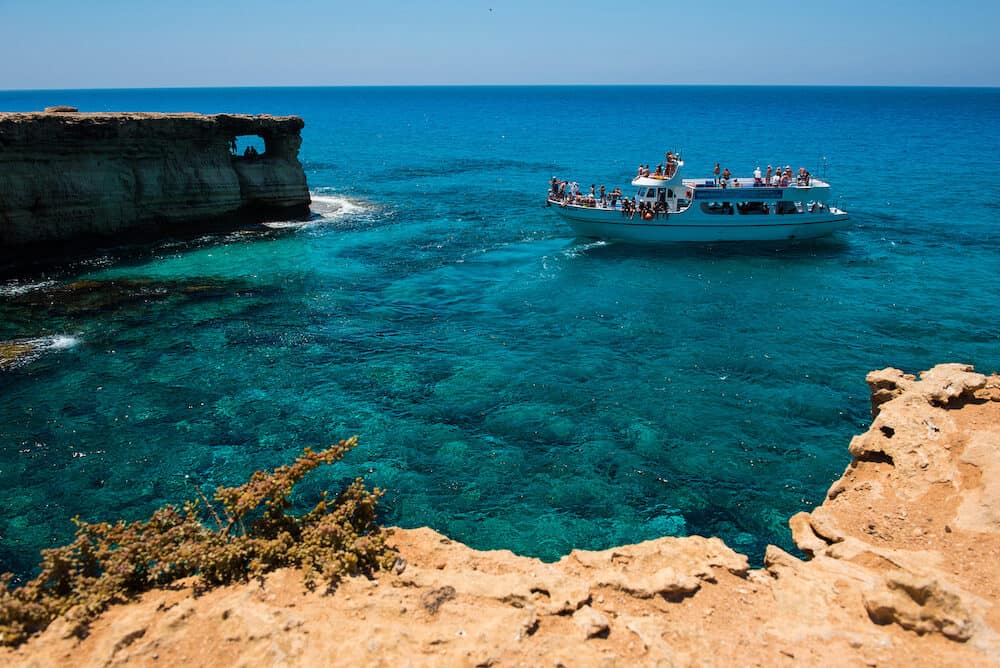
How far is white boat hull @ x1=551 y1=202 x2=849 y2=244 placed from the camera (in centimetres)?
3953

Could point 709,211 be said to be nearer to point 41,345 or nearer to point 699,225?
point 699,225

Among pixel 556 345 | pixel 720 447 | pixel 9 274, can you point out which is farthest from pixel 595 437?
pixel 9 274

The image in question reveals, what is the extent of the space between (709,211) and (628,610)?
3485 centimetres

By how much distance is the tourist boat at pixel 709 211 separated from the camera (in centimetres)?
3941

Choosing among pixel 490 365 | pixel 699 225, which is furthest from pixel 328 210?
pixel 490 365

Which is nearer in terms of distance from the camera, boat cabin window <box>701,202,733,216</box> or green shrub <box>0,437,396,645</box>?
green shrub <box>0,437,396,645</box>

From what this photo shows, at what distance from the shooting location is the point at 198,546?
8.87 metres

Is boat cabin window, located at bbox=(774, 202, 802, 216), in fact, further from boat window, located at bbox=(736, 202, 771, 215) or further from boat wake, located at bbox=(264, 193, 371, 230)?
boat wake, located at bbox=(264, 193, 371, 230)

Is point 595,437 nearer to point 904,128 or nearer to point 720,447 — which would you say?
point 720,447

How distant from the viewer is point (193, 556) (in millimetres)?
8727

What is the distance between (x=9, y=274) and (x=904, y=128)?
13469 cm

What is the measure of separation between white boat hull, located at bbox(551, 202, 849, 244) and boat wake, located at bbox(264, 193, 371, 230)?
16308mm

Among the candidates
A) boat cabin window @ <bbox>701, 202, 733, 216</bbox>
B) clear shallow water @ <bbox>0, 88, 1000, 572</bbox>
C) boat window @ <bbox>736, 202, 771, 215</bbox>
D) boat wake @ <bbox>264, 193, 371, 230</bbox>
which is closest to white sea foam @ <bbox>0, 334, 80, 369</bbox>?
clear shallow water @ <bbox>0, 88, 1000, 572</bbox>

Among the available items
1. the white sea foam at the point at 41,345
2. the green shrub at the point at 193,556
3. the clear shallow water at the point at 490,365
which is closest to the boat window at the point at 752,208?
the clear shallow water at the point at 490,365
